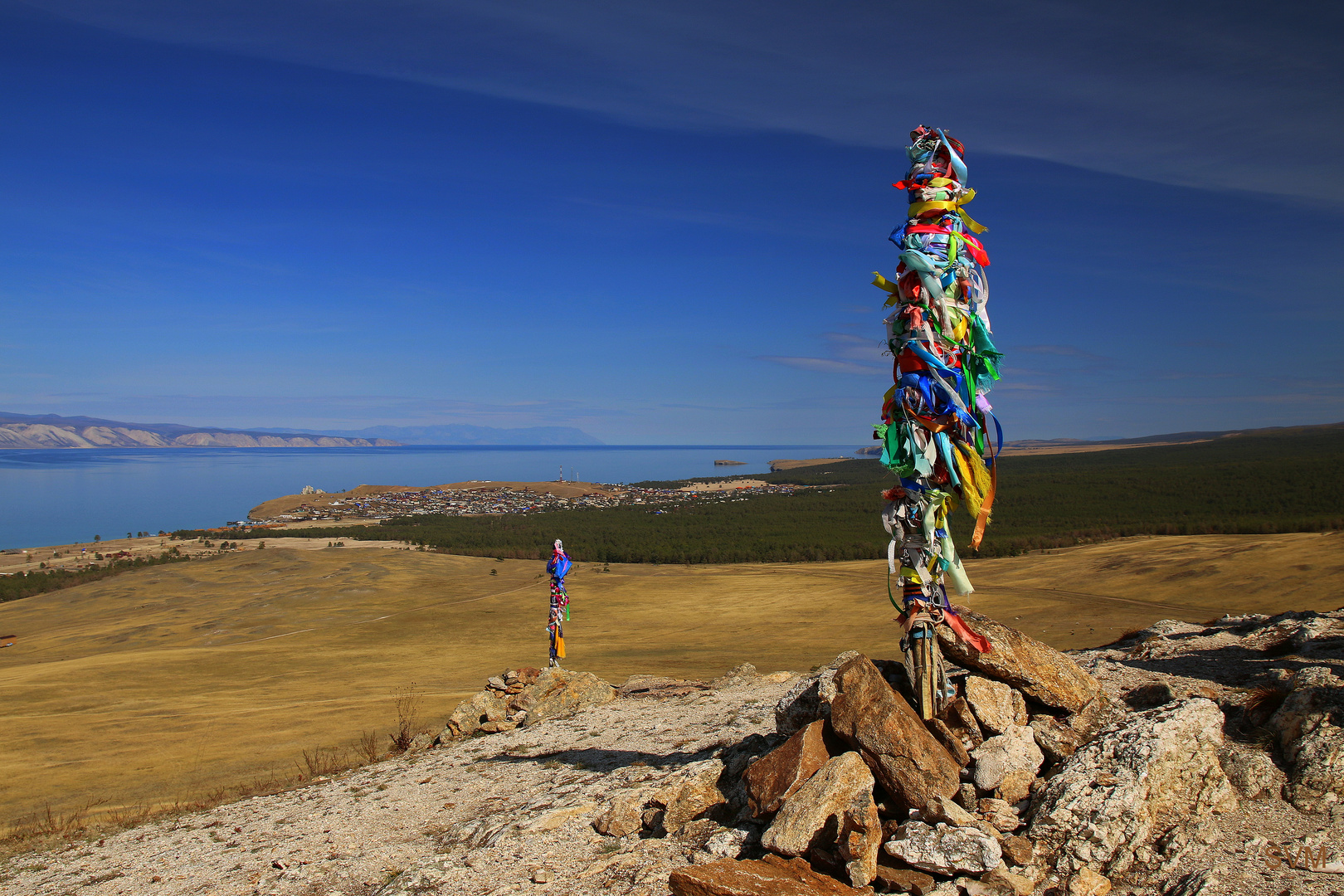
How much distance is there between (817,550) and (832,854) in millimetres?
43921

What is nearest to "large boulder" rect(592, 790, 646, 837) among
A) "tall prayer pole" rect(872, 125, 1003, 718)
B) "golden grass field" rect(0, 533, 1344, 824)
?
"tall prayer pole" rect(872, 125, 1003, 718)

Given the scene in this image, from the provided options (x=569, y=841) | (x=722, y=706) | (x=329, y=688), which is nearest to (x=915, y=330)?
(x=569, y=841)

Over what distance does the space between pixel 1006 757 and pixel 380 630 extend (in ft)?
92.2

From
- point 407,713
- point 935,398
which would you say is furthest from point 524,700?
point 935,398

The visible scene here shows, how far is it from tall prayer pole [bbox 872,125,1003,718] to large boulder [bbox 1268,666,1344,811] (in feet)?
7.02

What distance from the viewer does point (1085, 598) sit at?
26156 mm

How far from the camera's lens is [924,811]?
5297 millimetres

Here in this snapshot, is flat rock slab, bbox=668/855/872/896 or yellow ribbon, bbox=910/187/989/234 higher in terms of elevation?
yellow ribbon, bbox=910/187/989/234

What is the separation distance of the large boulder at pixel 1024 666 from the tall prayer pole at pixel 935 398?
0.15 metres

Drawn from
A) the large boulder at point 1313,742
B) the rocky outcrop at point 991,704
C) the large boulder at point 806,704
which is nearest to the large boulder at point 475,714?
the large boulder at point 806,704

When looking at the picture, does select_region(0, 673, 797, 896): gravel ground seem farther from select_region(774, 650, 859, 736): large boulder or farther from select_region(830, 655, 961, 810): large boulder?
select_region(830, 655, 961, 810): large boulder

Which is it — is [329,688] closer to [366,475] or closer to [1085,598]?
[1085,598]

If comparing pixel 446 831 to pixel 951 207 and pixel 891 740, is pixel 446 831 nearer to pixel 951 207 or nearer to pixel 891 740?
pixel 891 740

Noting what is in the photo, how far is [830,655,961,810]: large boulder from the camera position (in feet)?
17.9
